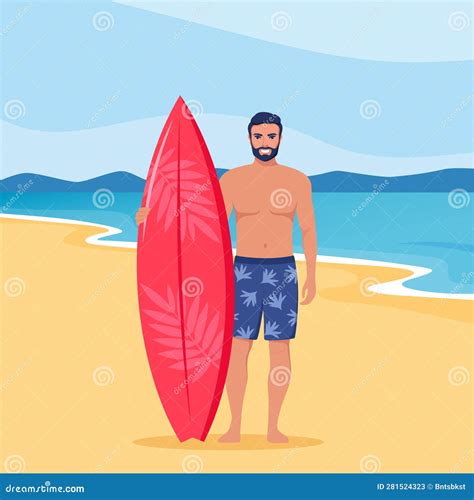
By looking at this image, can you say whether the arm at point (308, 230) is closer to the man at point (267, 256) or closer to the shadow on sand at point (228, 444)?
the man at point (267, 256)

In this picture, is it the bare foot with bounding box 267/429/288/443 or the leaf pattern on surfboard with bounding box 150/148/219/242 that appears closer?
the bare foot with bounding box 267/429/288/443

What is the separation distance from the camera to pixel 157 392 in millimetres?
6090

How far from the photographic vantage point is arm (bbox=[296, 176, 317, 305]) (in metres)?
5.86

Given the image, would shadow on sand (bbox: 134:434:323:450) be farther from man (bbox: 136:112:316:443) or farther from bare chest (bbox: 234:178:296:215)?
bare chest (bbox: 234:178:296:215)

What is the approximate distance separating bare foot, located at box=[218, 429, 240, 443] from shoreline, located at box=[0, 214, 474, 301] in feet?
19.3

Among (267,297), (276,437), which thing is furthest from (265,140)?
(276,437)

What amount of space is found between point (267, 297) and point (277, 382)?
557 millimetres

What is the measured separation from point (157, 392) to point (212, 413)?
1.50 ft

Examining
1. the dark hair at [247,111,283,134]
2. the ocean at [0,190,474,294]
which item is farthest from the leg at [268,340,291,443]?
the ocean at [0,190,474,294]

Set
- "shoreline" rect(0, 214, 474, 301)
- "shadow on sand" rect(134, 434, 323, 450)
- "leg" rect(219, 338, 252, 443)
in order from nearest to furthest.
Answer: "shadow on sand" rect(134, 434, 323, 450)
"leg" rect(219, 338, 252, 443)
"shoreline" rect(0, 214, 474, 301)

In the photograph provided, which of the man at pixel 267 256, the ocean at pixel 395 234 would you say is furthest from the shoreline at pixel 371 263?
the man at pixel 267 256

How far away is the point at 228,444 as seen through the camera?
5.81m

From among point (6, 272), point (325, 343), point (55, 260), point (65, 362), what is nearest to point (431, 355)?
point (325, 343)

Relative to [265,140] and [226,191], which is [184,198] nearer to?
[226,191]
